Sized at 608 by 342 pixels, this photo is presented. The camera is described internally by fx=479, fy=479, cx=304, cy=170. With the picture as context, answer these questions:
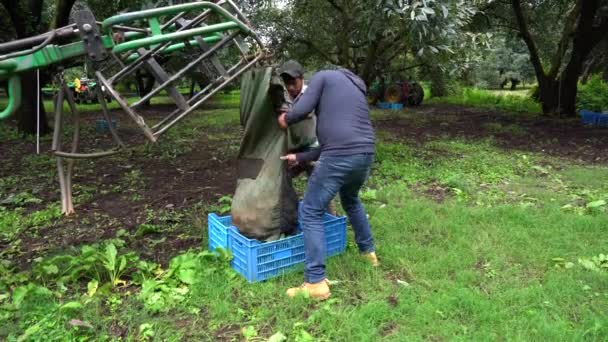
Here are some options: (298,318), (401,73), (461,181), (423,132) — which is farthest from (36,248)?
(401,73)

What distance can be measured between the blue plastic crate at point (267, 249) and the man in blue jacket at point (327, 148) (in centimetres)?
29

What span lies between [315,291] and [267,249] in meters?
0.47

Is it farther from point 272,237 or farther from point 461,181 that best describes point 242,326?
point 461,181

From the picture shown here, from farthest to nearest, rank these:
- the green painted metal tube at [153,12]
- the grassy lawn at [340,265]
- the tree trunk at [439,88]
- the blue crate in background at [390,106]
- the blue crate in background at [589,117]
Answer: the tree trunk at [439,88] < the blue crate in background at [390,106] < the blue crate in background at [589,117] < the grassy lawn at [340,265] < the green painted metal tube at [153,12]

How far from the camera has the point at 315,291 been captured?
320cm

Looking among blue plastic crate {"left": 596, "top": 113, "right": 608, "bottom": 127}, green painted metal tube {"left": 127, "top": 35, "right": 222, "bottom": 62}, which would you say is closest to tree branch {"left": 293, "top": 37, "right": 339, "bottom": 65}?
blue plastic crate {"left": 596, "top": 113, "right": 608, "bottom": 127}

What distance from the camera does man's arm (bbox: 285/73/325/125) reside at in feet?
10.3

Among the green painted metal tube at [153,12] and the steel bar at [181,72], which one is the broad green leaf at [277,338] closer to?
the steel bar at [181,72]

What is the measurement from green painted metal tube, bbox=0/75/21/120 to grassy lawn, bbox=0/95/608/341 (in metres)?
1.17

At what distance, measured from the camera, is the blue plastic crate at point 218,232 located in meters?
3.71

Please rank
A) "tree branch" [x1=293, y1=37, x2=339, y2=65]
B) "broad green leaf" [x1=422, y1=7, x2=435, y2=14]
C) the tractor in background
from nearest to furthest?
"broad green leaf" [x1=422, y1=7, x2=435, y2=14]
"tree branch" [x1=293, y1=37, x2=339, y2=65]
the tractor in background

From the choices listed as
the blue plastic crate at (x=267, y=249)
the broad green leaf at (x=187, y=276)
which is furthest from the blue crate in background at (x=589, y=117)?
the broad green leaf at (x=187, y=276)

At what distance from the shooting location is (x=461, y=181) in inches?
238

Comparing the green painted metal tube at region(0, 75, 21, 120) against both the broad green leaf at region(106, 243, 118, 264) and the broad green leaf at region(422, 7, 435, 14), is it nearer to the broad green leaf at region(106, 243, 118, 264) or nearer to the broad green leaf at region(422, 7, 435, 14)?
the broad green leaf at region(106, 243, 118, 264)
